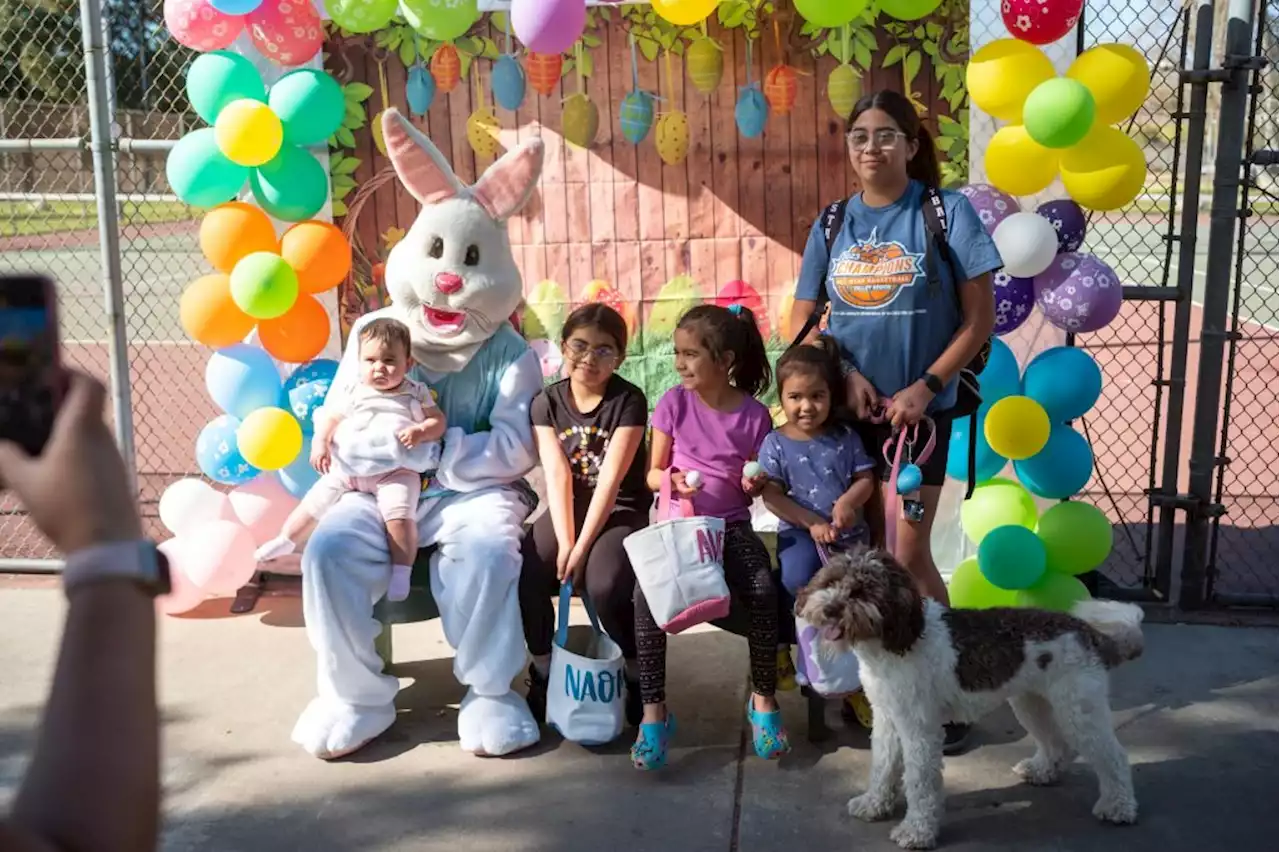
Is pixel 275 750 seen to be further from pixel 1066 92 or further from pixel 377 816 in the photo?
pixel 1066 92

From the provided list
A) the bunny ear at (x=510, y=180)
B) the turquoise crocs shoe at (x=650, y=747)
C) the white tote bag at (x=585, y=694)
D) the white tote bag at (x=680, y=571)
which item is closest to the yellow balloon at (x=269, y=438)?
the bunny ear at (x=510, y=180)

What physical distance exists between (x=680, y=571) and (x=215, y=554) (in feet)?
6.52

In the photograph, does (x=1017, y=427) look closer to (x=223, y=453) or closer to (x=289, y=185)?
(x=289, y=185)

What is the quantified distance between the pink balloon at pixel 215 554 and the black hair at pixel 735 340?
1.95 m

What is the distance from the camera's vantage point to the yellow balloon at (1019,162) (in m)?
A: 4.03

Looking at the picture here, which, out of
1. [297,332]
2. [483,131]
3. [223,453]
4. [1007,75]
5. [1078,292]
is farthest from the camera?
[483,131]

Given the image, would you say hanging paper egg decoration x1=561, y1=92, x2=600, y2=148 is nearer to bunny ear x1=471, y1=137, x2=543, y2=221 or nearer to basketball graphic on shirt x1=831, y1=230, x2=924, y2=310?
bunny ear x1=471, y1=137, x2=543, y2=221

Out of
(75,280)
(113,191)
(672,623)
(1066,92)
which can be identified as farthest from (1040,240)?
(75,280)

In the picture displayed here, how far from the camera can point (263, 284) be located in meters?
4.24

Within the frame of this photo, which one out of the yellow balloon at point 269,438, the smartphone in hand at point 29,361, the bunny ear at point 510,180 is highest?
the bunny ear at point 510,180

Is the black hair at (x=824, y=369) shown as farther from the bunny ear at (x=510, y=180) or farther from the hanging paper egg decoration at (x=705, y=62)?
the hanging paper egg decoration at (x=705, y=62)

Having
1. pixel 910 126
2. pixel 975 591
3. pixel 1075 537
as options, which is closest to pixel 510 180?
pixel 910 126

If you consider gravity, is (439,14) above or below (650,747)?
above

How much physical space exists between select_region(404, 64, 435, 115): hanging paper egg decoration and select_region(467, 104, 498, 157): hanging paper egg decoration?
0.27 m
